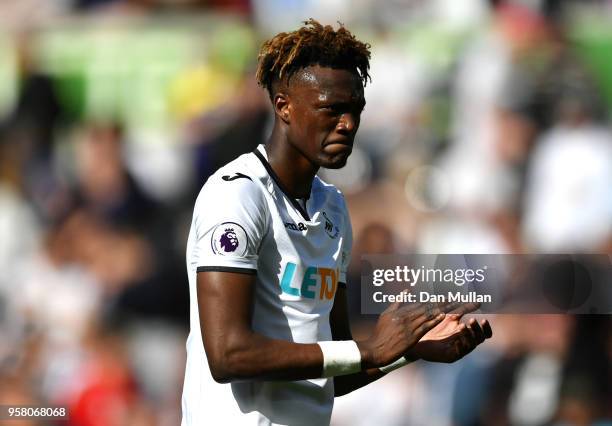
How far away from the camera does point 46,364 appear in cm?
728

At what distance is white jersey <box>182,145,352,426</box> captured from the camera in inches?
116

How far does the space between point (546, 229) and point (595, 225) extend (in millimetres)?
316

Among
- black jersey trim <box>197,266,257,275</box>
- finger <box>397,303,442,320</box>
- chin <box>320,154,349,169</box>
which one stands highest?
chin <box>320,154,349,169</box>

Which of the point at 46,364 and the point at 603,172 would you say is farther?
the point at 46,364

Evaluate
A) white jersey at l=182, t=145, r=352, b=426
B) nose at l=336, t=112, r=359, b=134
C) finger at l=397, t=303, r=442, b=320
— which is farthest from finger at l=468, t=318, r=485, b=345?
nose at l=336, t=112, r=359, b=134

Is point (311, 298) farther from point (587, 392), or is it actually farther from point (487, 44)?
point (487, 44)

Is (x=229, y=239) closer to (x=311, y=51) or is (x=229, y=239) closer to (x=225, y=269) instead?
(x=225, y=269)

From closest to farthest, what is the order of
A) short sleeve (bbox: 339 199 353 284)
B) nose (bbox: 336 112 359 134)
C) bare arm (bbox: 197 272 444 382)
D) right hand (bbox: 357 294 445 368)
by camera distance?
bare arm (bbox: 197 272 444 382), right hand (bbox: 357 294 445 368), nose (bbox: 336 112 359 134), short sleeve (bbox: 339 199 353 284)

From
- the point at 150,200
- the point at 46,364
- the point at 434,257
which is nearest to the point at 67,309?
the point at 46,364

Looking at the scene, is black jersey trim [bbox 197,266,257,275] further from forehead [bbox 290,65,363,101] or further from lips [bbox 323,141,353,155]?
forehead [bbox 290,65,363,101]

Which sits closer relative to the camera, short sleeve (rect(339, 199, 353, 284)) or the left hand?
the left hand

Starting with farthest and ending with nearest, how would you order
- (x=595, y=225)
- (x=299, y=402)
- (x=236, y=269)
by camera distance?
(x=595, y=225) → (x=299, y=402) → (x=236, y=269)

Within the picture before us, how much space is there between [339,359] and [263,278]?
0.34m

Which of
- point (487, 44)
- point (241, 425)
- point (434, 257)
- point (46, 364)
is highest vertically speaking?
point (487, 44)
